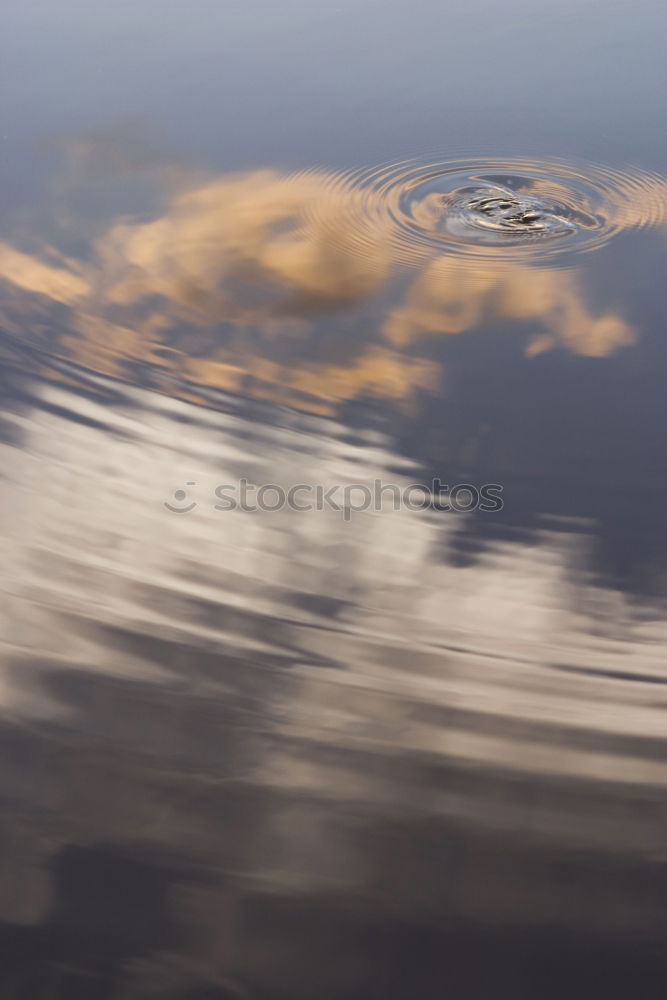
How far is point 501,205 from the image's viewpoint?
82 cm

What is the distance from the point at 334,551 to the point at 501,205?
1.39 feet

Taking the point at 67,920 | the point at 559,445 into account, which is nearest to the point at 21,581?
the point at 67,920

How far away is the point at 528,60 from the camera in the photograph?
1.07 metres

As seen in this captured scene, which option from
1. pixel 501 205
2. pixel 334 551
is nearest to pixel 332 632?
pixel 334 551

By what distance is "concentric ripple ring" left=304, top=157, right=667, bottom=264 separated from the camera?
0.77 meters

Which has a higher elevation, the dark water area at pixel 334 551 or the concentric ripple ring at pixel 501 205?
the concentric ripple ring at pixel 501 205

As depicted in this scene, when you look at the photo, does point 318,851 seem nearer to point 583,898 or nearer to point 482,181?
point 583,898

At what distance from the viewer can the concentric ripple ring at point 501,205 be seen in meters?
0.77

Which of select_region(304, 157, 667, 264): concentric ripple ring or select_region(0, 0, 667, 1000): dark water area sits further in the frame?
select_region(304, 157, 667, 264): concentric ripple ring

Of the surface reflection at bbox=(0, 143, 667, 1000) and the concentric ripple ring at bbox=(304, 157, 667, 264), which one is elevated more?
the concentric ripple ring at bbox=(304, 157, 667, 264)

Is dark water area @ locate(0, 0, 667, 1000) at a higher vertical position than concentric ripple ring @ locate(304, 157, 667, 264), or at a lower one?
lower

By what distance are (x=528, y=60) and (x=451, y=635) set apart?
32.3 inches

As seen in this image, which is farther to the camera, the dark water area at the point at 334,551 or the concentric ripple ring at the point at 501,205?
the concentric ripple ring at the point at 501,205

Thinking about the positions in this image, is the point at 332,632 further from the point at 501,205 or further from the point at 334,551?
the point at 501,205
